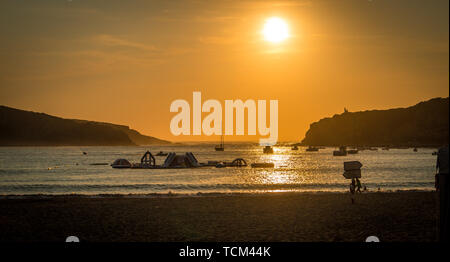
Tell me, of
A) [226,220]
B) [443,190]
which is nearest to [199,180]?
[226,220]

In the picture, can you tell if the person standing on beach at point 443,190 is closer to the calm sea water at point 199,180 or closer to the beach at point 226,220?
the beach at point 226,220

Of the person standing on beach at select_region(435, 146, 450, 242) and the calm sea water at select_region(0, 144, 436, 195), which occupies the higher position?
the calm sea water at select_region(0, 144, 436, 195)

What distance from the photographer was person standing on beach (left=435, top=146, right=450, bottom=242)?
8.16 meters

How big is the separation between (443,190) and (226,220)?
11.8 m

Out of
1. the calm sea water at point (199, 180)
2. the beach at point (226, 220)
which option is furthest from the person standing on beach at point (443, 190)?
the calm sea water at point (199, 180)

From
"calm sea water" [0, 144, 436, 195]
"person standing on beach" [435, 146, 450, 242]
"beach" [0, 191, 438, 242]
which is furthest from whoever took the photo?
"calm sea water" [0, 144, 436, 195]

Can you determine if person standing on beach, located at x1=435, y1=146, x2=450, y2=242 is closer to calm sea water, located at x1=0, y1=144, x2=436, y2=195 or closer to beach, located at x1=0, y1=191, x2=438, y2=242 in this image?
beach, located at x1=0, y1=191, x2=438, y2=242

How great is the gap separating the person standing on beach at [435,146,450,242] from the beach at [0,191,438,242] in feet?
21.4

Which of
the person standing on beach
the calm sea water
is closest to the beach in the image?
the person standing on beach

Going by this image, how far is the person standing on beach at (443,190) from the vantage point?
816 cm

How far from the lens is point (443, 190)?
8281mm
